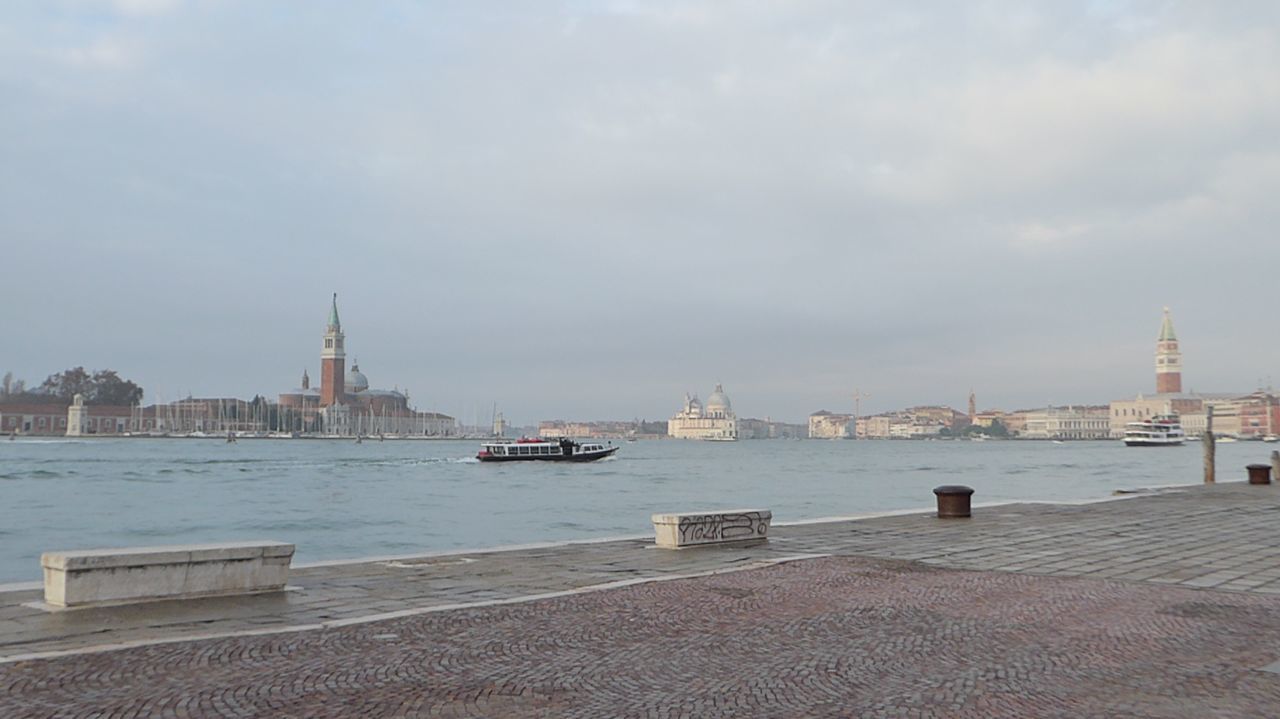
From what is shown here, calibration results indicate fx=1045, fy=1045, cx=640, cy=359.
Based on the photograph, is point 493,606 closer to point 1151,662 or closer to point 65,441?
point 1151,662

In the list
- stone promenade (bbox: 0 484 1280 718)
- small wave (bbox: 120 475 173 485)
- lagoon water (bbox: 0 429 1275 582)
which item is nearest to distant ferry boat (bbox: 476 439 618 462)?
lagoon water (bbox: 0 429 1275 582)

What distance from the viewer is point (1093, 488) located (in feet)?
155

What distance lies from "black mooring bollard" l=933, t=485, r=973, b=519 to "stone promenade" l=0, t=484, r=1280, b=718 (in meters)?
5.67

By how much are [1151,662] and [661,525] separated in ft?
23.1

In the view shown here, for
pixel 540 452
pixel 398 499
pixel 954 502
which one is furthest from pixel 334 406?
pixel 954 502

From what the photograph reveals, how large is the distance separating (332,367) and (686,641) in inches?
7669

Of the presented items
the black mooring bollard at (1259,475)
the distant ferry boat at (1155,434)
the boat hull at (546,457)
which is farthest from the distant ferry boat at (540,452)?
the distant ferry boat at (1155,434)

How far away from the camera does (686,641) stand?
6.88 m

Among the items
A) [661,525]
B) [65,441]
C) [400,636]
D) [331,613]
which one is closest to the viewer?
[400,636]

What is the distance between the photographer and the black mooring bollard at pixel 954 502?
1739 centimetres

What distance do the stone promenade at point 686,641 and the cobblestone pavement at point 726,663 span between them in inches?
0.9

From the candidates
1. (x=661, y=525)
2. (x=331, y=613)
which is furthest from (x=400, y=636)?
(x=661, y=525)

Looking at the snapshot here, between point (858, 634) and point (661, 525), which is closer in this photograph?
point (858, 634)

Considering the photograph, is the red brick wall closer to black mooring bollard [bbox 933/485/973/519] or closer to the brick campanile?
the brick campanile
